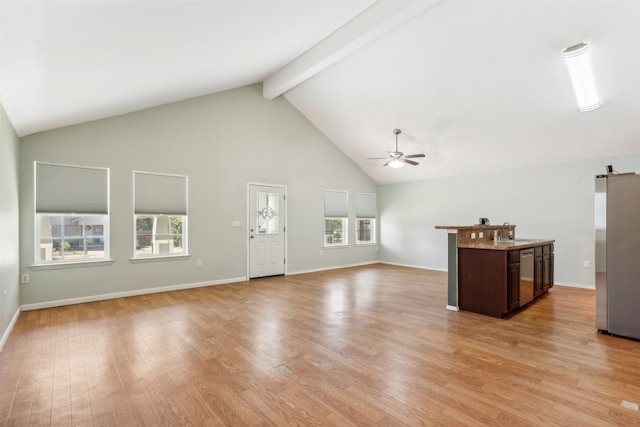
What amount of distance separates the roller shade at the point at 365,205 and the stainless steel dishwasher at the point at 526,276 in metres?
4.66

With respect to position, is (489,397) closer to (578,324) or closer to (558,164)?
(578,324)

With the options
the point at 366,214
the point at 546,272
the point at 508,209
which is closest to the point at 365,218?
the point at 366,214

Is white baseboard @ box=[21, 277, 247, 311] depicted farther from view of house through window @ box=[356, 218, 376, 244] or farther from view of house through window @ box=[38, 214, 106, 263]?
view of house through window @ box=[356, 218, 376, 244]

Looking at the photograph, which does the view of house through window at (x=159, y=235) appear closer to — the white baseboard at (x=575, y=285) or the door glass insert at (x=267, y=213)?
the door glass insert at (x=267, y=213)

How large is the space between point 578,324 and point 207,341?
14.0 ft

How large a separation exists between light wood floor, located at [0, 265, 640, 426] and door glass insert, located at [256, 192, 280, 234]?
8.30 ft

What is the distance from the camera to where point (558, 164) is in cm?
611

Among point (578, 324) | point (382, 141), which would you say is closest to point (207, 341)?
point (578, 324)

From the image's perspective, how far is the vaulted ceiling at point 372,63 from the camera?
2.54 meters

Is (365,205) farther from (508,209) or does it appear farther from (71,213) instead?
(71,213)

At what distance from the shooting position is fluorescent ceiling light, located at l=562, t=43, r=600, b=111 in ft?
11.7

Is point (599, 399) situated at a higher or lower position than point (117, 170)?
lower

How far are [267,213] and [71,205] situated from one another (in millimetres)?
3395

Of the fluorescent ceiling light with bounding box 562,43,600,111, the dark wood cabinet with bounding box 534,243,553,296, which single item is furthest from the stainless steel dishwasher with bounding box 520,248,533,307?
the fluorescent ceiling light with bounding box 562,43,600,111
